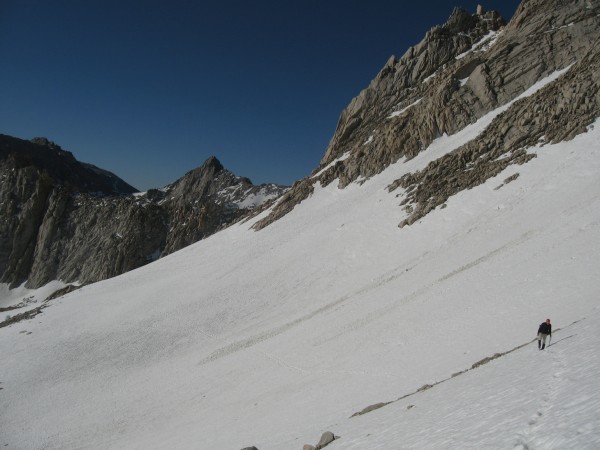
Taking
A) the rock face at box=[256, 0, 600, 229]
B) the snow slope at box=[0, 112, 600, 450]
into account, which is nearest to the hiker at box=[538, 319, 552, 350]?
the snow slope at box=[0, 112, 600, 450]

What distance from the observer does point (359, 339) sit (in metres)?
23.6

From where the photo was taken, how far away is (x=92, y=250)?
115 meters

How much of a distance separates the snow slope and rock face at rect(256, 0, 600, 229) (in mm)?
3228

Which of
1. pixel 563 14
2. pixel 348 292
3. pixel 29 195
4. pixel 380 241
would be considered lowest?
pixel 348 292

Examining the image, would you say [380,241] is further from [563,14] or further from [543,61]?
[563,14]

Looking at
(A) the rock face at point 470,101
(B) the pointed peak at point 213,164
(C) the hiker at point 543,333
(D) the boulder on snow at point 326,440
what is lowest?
(D) the boulder on snow at point 326,440

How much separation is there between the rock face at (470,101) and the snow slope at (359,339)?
10.6 ft

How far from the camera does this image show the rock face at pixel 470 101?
37.5 meters

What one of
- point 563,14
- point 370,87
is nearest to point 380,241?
point 563,14

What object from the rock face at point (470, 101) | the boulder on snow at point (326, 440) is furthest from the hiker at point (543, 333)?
the rock face at point (470, 101)

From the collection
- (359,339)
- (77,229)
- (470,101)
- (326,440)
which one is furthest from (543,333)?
(77,229)

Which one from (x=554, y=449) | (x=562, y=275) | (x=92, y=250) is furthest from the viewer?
(x=92, y=250)

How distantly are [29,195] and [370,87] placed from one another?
121 meters

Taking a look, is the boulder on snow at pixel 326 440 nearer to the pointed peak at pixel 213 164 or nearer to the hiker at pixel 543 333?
the hiker at pixel 543 333
